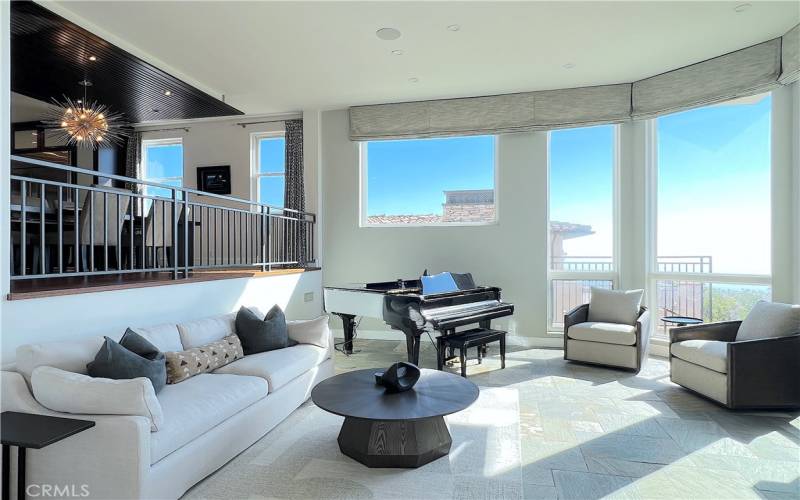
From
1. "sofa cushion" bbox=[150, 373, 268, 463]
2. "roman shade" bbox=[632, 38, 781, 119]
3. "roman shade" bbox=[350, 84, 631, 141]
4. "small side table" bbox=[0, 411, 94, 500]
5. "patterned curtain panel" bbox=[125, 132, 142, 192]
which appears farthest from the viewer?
"patterned curtain panel" bbox=[125, 132, 142, 192]

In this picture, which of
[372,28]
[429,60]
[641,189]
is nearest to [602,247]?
[641,189]

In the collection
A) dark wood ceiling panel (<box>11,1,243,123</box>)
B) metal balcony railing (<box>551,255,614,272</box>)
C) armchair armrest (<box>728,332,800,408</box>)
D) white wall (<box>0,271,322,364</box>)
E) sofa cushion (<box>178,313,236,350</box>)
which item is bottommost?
armchair armrest (<box>728,332,800,408</box>)

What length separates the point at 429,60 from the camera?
15.9 ft

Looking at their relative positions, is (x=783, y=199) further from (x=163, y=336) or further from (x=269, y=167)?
(x=269, y=167)

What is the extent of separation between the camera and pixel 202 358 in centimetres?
319

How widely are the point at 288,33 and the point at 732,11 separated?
3.90 metres

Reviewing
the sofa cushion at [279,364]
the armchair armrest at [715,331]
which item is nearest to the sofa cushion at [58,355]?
the sofa cushion at [279,364]

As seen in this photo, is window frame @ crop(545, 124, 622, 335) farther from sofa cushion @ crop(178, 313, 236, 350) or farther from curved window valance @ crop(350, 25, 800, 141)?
sofa cushion @ crop(178, 313, 236, 350)

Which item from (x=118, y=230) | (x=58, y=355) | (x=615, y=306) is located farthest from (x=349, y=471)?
(x=615, y=306)

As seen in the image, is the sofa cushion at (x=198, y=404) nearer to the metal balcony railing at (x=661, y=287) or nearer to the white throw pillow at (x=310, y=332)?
the white throw pillow at (x=310, y=332)

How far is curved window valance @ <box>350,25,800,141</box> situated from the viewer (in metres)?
4.41

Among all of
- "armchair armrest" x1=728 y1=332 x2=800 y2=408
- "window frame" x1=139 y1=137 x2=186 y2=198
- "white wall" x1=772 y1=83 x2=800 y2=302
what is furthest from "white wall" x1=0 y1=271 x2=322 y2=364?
"white wall" x1=772 y1=83 x2=800 y2=302

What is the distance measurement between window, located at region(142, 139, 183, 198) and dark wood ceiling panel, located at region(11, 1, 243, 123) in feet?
3.12

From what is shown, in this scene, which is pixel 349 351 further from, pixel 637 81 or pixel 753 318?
pixel 637 81
